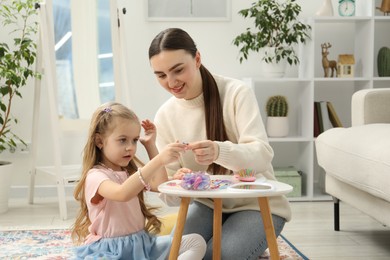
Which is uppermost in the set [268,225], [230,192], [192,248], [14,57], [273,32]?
[273,32]

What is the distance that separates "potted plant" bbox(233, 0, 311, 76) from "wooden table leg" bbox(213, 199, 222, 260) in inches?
75.2

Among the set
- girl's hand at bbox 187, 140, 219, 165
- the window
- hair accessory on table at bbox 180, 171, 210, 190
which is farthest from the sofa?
the window

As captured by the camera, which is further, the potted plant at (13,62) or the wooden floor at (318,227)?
the potted plant at (13,62)

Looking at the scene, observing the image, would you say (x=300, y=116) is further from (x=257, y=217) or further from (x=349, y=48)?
(x=257, y=217)

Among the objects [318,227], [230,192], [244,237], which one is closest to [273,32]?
[318,227]

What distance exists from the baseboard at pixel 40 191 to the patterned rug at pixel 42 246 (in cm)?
93

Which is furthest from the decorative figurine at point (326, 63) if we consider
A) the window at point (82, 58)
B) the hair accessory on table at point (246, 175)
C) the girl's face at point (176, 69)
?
the hair accessory on table at point (246, 175)

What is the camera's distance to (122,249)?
1737 millimetres

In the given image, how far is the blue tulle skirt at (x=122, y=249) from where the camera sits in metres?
1.72

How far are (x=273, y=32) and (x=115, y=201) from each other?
220 cm

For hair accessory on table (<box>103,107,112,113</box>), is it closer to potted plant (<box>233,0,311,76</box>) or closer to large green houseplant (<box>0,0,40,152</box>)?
large green houseplant (<box>0,0,40,152</box>)

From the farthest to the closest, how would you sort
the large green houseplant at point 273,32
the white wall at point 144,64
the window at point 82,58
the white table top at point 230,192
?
the white wall at point 144,64 < the large green houseplant at point 273,32 < the window at point 82,58 < the white table top at point 230,192

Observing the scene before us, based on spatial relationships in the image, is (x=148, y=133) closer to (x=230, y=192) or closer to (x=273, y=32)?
(x=230, y=192)

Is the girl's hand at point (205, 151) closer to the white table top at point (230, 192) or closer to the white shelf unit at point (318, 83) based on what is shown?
the white table top at point (230, 192)
